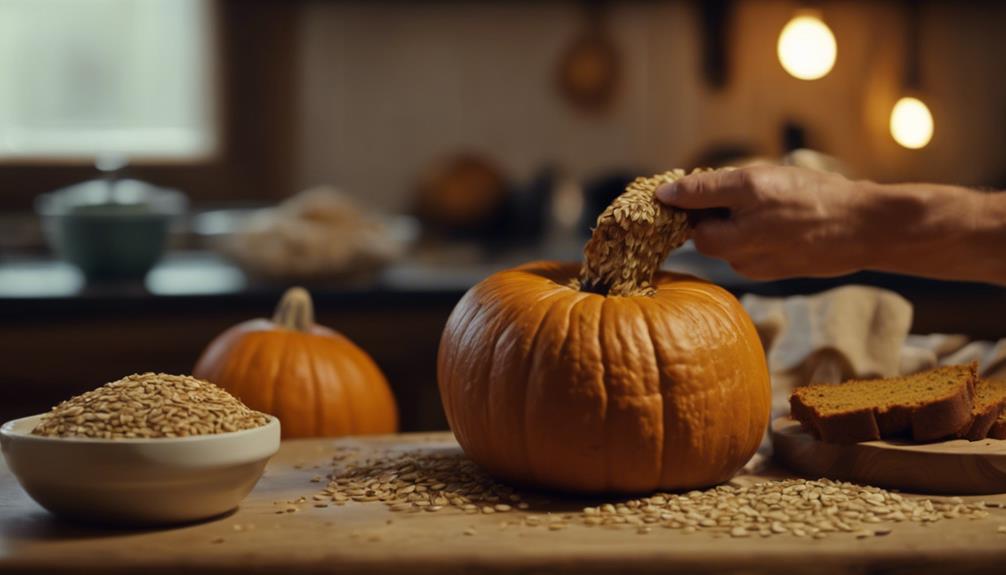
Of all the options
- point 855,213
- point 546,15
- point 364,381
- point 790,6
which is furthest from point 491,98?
point 855,213

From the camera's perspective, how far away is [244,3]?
4.07 m

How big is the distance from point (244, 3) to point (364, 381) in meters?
2.62

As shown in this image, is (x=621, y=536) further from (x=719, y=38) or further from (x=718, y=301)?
(x=719, y=38)

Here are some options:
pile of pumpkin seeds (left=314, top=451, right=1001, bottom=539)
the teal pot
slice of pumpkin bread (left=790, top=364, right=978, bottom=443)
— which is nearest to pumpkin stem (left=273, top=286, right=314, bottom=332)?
pile of pumpkin seeds (left=314, top=451, right=1001, bottom=539)

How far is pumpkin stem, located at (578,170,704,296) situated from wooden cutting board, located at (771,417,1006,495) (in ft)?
0.89

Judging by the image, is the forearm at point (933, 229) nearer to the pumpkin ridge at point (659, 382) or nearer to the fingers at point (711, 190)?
the fingers at point (711, 190)

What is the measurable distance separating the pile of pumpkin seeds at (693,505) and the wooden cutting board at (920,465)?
30 millimetres

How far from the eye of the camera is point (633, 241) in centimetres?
130

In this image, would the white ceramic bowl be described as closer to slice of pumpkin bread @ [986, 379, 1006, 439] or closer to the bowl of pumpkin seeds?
the bowl of pumpkin seeds

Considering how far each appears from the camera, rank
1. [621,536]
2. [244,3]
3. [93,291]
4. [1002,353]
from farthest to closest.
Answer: [244,3] < [93,291] < [1002,353] < [621,536]

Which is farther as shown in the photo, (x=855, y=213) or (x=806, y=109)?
(x=806, y=109)

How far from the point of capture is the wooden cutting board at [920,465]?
127 centimetres

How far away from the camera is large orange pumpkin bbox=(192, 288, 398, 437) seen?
1.68 meters

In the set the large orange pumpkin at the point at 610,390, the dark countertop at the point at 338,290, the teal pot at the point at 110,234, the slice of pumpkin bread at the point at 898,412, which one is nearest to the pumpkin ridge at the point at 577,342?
the large orange pumpkin at the point at 610,390
